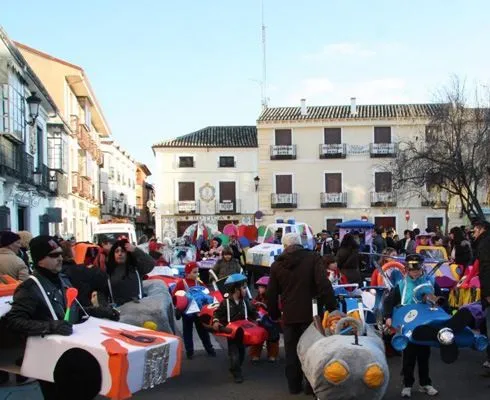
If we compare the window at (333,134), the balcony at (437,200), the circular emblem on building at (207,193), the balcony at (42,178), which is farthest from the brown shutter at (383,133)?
the balcony at (42,178)

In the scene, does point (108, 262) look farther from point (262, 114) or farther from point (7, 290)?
point (262, 114)

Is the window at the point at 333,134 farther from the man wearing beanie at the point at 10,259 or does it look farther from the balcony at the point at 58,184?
the man wearing beanie at the point at 10,259

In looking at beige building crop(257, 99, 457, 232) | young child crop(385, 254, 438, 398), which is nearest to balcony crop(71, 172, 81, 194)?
Answer: beige building crop(257, 99, 457, 232)

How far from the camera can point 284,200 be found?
4262cm

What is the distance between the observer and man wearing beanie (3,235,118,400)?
4.02m

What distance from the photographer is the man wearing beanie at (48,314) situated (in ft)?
13.2

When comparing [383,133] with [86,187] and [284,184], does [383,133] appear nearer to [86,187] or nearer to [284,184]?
[284,184]

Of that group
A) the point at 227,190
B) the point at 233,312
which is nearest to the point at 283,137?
the point at 227,190

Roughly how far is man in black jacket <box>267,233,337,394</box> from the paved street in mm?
329

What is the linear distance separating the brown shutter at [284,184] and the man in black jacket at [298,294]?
120ft

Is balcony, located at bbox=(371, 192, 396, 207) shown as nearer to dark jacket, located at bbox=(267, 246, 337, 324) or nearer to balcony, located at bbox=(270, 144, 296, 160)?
balcony, located at bbox=(270, 144, 296, 160)

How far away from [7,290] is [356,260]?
679 centimetres

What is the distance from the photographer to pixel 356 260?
35.2 feet

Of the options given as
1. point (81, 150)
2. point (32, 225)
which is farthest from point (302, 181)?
point (32, 225)
